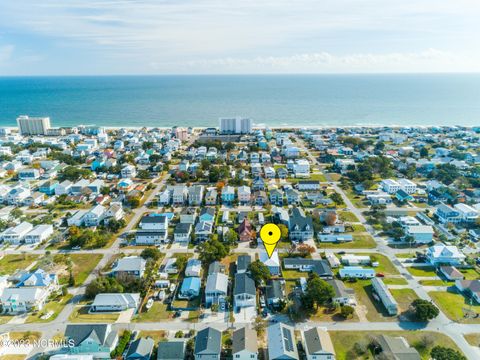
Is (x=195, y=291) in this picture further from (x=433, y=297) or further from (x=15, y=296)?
(x=433, y=297)

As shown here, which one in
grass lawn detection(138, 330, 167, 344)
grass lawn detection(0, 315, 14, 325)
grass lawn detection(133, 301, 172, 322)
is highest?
grass lawn detection(138, 330, 167, 344)

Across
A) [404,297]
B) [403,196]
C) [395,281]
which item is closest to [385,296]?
[404,297]

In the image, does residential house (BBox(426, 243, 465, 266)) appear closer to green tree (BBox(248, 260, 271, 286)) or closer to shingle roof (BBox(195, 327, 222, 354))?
green tree (BBox(248, 260, 271, 286))

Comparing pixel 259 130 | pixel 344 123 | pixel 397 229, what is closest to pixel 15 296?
pixel 397 229

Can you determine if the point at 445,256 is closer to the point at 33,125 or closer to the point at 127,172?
the point at 127,172

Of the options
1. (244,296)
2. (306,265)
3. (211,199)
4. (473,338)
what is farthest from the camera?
(211,199)

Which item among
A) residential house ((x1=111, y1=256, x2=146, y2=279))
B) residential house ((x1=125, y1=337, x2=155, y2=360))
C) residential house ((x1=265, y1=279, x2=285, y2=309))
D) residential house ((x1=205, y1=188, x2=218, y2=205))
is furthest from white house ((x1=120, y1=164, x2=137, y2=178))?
residential house ((x1=125, y1=337, x2=155, y2=360))
